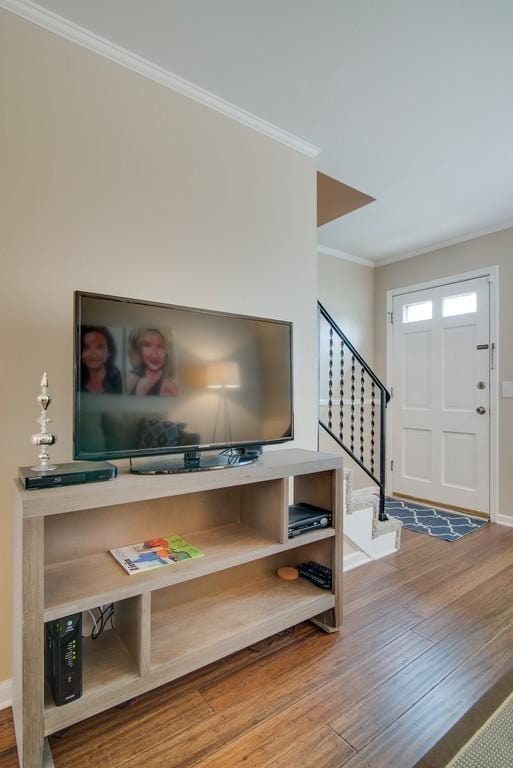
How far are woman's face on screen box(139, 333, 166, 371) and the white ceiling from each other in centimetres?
124

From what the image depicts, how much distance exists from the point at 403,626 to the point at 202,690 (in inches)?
38.7

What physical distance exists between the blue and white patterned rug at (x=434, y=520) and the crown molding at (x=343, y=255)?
2.49 m

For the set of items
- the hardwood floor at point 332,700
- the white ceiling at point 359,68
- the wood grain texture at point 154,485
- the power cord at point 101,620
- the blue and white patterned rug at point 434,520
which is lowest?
the blue and white patterned rug at point 434,520

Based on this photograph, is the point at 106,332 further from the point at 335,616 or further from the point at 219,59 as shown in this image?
the point at 335,616

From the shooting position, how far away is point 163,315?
1.49m

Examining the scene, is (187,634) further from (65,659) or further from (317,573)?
(317,573)

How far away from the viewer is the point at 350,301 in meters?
4.16

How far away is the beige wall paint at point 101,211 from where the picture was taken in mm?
1429

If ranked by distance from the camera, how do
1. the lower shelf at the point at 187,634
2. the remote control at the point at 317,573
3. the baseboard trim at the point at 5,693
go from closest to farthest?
the lower shelf at the point at 187,634 → the baseboard trim at the point at 5,693 → the remote control at the point at 317,573

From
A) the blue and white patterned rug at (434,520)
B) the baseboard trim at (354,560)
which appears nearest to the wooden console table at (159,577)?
the baseboard trim at (354,560)

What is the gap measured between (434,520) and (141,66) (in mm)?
3664

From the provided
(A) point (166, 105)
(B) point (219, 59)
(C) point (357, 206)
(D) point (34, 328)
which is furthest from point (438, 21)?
(D) point (34, 328)

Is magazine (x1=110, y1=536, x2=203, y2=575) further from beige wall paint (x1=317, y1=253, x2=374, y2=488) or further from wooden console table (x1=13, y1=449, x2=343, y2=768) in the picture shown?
beige wall paint (x1=317, y1=253, x2=374, y2=488)

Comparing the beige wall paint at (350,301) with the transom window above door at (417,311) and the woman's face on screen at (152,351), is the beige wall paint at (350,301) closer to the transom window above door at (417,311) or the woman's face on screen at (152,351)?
the transom window above door at (417,311)
